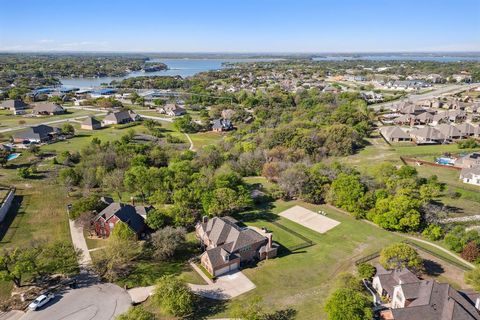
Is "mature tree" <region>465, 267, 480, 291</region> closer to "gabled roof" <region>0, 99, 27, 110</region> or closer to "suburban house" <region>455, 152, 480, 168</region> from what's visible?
"suburban house" <region>455, 152, 480, 168</region>

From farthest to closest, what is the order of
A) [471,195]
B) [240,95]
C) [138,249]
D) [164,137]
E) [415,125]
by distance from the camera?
[240,95], [415,125], [164,137], [471,195], [138,249]

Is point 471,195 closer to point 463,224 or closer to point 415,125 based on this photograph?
point 463,224

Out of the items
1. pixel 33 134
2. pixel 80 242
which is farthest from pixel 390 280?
pixel 33 134

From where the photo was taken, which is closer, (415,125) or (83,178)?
(83,178)

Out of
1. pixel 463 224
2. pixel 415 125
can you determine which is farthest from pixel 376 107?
pixel 463 224

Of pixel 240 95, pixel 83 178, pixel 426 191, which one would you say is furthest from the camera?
pixel 240 95

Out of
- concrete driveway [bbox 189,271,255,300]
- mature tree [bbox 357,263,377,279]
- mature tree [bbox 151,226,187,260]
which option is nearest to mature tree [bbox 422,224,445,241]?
mature tree [bbox 357,263,377,279]

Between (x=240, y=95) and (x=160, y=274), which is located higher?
(x=240, y=95)
